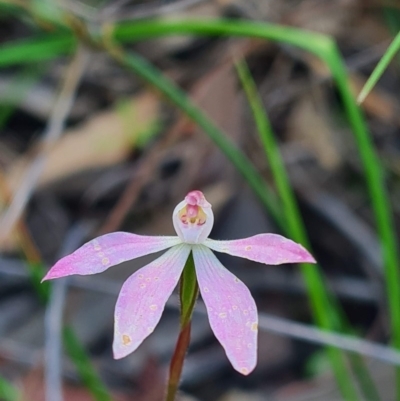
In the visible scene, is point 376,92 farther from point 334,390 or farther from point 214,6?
point 334,390

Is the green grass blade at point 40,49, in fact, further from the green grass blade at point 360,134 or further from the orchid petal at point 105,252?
the orchid petal at point 105,252

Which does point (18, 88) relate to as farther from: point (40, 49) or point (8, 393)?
point (8, 393)

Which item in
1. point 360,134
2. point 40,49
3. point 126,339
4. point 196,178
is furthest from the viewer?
point 196,178

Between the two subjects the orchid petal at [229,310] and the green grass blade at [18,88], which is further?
the green grass blade at [18,88]

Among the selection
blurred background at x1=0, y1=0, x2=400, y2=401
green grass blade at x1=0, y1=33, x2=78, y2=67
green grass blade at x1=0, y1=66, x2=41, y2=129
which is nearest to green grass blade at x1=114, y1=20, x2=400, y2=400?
blurred background at x1=0, y1=0, x2=400, y2=401

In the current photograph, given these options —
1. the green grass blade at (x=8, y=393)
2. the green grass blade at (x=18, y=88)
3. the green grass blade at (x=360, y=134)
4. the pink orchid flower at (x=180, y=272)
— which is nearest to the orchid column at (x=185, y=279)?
the pink orchid flower at (x=180, y=272)

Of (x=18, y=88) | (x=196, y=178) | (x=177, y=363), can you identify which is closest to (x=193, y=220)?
(x=177, y=363)

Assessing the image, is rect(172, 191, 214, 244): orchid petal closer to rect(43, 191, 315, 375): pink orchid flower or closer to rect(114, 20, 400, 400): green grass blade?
rect(43, 191, 315, 375): pink orchid flower
